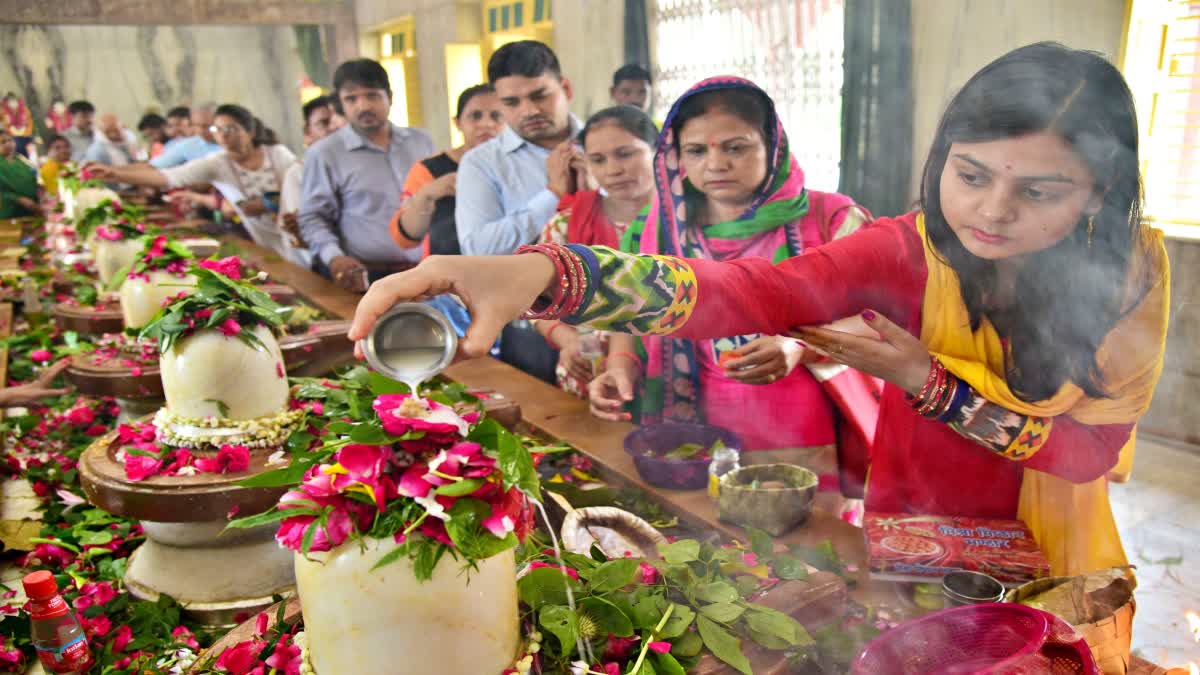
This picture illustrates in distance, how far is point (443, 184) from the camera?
3.50 metres

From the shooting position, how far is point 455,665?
85cm

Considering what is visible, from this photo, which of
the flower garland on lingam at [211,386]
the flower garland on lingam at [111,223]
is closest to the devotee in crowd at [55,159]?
the flower garland on lingam at [111,223]

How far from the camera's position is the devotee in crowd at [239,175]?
17.5ft

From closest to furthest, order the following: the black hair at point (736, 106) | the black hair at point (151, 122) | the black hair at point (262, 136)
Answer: the black hair at point (736, 106)
the black hair at point (262, 136)
the black hair at point (151, 122)

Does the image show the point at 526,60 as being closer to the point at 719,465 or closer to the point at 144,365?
the point at 144,365

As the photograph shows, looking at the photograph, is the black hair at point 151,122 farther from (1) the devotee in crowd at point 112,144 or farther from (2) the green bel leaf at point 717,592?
(2) the green bel leaf at point 717,592

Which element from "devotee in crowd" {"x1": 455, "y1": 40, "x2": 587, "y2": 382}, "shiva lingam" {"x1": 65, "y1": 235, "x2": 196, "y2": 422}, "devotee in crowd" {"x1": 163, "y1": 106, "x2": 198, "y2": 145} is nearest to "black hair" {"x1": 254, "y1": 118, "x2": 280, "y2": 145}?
"devotee in crowd" {"x1": 163, "y1": 106, "x2": 198, "y2": 145}

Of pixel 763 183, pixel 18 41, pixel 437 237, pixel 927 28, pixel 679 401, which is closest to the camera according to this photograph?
pixel 927 28

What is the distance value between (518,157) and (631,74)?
86cm

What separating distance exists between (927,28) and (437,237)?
243cm

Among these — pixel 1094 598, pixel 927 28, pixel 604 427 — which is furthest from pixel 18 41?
pixel 1094 598

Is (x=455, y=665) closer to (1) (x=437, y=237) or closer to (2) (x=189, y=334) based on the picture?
(2) (x=189, y=334)

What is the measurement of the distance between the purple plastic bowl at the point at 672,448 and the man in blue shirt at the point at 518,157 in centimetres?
132

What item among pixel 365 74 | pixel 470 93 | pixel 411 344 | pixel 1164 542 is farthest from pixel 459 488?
pixel 365 74
